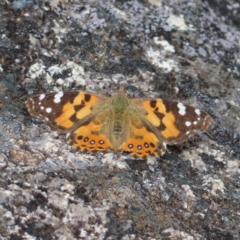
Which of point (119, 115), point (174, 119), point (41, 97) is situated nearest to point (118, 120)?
point (119, 115)

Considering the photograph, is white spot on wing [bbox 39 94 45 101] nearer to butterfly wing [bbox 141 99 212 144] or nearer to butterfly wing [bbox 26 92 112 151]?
butterfly wing [bbox 26 92 112 151]

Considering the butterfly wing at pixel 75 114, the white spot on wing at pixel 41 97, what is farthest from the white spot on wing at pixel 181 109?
the white spot on wing at pixel 41 97

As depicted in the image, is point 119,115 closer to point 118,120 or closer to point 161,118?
point 118,120

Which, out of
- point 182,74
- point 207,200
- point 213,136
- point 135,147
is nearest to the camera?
point 207,200

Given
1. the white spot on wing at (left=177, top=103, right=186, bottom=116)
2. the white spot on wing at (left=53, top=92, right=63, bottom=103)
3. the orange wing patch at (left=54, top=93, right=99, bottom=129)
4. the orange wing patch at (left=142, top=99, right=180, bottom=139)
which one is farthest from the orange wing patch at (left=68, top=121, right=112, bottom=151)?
the white spot on wing at (left=177, top=103, right=186, bottom=116)

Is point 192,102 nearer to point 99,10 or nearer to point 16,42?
point 99,10

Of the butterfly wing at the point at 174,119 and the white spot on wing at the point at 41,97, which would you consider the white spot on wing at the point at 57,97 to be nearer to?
the white spot on wing at the point at 41,97

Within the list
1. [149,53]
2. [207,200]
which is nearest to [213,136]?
[207,200]
